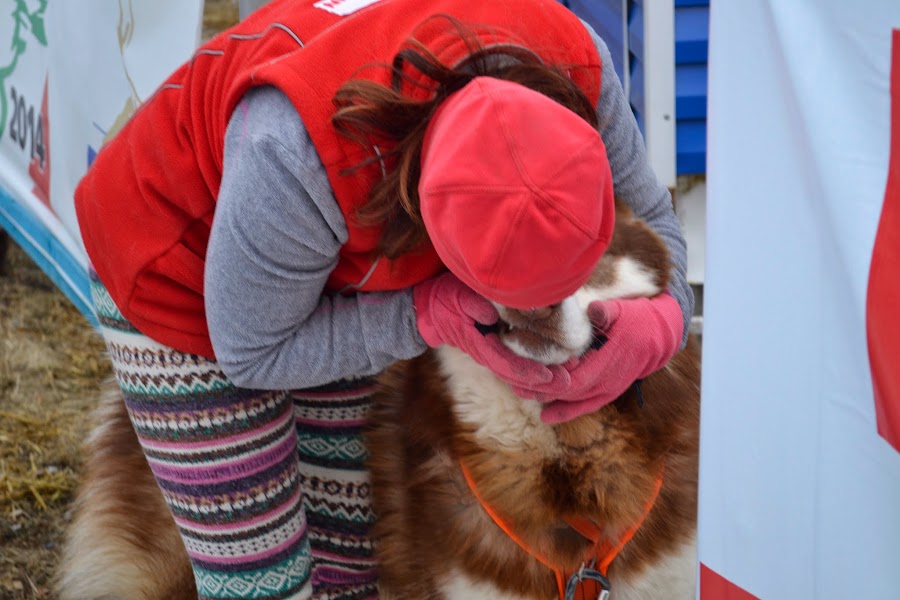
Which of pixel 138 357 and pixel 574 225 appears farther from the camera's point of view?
pixel 138 357

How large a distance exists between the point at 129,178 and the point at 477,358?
0.65 meters

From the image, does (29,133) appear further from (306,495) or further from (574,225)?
(574,225)

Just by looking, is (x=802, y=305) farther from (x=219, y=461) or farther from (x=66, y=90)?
(x=66, y=90)

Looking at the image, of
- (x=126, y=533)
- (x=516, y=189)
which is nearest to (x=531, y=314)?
(x=516, y=189)

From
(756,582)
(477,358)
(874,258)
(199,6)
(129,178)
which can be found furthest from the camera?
(199,6)

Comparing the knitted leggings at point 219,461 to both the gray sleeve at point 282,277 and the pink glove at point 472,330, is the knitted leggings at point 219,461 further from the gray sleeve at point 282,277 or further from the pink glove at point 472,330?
the pink glove at point 472,330

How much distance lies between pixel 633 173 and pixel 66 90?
2.06m

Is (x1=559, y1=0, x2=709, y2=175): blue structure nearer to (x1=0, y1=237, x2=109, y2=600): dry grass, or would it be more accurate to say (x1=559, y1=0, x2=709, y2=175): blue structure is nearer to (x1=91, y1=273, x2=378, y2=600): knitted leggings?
(x1=91, y1=273, x2=378, y2=600): knitted leggings

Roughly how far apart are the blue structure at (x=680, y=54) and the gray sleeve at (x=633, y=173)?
166 cm

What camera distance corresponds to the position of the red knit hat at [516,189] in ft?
3.63

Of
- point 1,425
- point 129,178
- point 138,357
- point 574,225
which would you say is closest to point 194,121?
point 129,178

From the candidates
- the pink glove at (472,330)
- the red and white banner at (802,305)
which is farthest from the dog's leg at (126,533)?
the red and white banner at (802,305)

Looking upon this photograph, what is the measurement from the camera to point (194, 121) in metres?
1.53

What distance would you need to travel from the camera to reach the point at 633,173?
1622 mm
